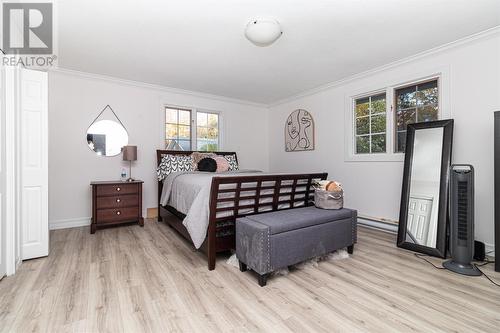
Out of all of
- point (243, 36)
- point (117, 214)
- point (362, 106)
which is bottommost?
point (117, 214)

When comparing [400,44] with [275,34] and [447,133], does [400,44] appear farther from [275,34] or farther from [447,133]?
[275,34]

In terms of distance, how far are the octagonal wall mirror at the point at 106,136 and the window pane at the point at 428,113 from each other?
446cm

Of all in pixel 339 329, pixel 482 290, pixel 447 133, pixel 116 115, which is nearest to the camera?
pixel 339 329

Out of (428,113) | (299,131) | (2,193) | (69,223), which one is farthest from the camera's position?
(299,131)

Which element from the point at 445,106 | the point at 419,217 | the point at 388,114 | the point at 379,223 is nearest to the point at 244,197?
the point at 419,217

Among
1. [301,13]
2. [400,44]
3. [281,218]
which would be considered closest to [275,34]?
[301,13]

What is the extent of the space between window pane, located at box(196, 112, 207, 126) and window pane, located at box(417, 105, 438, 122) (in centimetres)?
365

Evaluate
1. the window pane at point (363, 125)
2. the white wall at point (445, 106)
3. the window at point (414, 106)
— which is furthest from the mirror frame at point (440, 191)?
the window pane at point (363, 125)

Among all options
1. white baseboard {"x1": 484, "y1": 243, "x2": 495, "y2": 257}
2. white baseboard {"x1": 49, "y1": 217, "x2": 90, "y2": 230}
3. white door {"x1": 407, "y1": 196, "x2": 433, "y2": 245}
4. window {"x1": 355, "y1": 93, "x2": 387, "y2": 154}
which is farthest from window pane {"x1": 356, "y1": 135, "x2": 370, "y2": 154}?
white baseboard {"x1": 49, "y1": 217, "x2": 90, "y2": 230}

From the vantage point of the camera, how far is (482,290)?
1.84m

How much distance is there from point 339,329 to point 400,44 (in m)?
3.06

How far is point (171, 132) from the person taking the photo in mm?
4523

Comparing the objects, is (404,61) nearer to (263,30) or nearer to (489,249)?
(263,30)

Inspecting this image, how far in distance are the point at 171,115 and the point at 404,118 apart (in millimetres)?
3879
